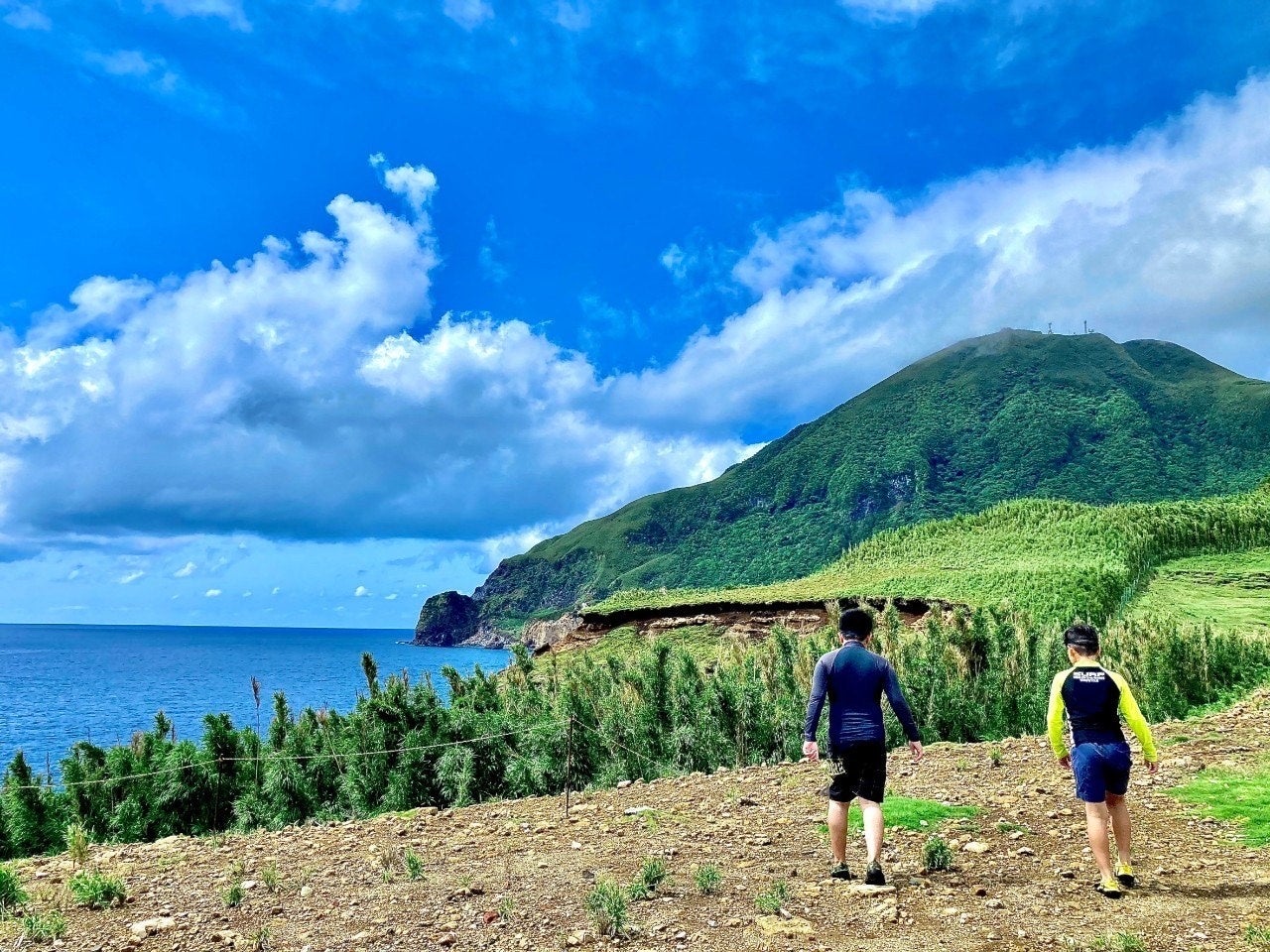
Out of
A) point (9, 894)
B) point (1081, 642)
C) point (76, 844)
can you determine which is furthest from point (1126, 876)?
point (76, 844)

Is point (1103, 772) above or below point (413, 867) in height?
above

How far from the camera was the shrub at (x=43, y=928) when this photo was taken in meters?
6.82

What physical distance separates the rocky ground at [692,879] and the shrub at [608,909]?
10 centimetres

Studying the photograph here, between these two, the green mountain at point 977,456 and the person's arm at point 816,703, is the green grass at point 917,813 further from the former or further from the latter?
the green mountain at point 977,456

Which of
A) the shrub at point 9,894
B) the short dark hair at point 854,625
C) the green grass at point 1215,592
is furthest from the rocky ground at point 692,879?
the green grass at point 1215,592

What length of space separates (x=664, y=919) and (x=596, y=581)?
18933 centimetres

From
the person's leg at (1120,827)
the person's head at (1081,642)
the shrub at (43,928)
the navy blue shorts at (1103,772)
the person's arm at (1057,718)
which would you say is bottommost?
the shrub at (43,928)

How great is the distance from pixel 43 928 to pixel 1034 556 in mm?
48933

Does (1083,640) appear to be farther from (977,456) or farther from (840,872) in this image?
(977,456)

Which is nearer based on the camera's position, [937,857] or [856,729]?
[856,729]

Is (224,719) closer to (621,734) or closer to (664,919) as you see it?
(621,734)

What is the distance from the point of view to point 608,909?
6297 mm

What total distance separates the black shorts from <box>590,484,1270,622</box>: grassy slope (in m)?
29.5

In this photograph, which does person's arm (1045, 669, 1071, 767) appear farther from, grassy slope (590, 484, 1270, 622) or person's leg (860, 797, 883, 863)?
grassy slope (590, 484, 1270, 622)
